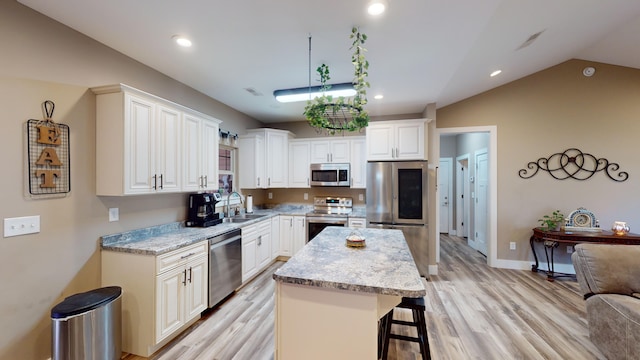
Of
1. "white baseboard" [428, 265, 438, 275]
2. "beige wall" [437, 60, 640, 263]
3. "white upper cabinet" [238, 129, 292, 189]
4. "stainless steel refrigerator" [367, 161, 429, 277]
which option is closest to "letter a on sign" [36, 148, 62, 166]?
"white upper cabinet" [238, 129, 292, 189]

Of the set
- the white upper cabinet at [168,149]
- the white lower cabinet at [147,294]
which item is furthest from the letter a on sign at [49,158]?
the white lower cabinet at [147,294]

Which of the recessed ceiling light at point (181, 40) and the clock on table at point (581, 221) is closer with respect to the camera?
the recessed ceiling light at point (181, 40)

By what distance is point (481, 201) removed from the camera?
4980 mm

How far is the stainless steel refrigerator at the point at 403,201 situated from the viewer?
3.73 m

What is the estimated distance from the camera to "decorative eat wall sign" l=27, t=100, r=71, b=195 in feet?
5.81

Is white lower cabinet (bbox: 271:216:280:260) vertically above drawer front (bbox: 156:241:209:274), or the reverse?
drawer front (bbox: 156:241:209:274)

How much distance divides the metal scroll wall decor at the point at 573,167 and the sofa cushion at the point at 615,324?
2.66 metres

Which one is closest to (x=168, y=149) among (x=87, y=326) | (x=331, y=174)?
(x=87, y=326)

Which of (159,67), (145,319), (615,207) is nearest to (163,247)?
(145,319)

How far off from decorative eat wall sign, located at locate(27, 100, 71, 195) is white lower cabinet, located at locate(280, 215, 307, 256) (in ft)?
9.47

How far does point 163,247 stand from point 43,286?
30.7 inches

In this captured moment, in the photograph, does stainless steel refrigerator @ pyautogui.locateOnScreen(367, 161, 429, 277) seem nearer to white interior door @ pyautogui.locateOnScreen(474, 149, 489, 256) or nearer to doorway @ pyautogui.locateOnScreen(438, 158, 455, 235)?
white interior door @ pyautogui.locateOnScreen(474, 149, 489, 256)

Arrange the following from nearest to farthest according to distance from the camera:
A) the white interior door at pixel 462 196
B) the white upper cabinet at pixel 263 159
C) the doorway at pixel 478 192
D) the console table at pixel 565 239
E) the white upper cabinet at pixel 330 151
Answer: the console table at pixel 565 239 < the doorway at pixel 478 192 < the white upper cabinet at pixel 263 159 < the white upper cabinet at pixel 330 151 < the white interior door at pixel 462 196

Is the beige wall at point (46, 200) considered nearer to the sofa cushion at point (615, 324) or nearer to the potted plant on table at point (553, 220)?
the sofa cushion at point (615, 324)
